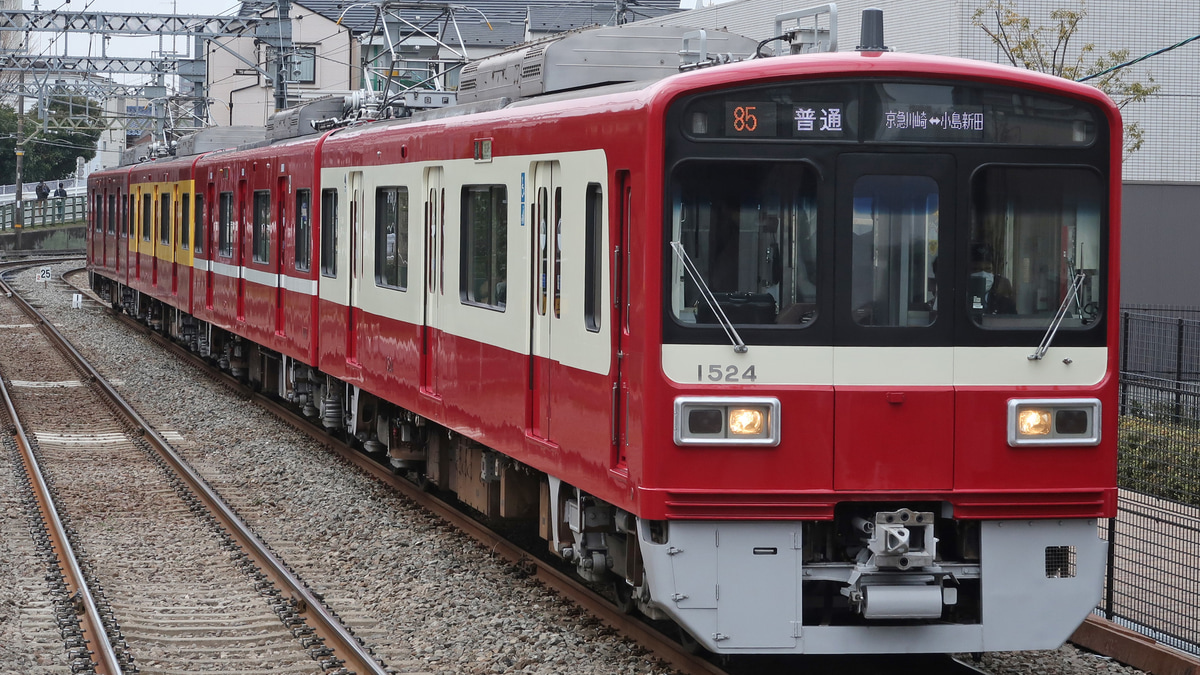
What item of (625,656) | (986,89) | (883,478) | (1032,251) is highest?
(986,89)

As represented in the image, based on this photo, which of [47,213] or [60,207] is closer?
[60,207]

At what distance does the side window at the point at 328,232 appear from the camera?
43.0ft

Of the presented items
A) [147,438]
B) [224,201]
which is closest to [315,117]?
[224,201]

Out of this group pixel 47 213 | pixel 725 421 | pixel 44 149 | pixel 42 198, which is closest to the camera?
pixel 725 421

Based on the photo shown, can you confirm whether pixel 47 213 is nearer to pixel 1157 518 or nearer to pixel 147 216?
pixel 147 216

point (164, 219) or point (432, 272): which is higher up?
point (164, 219)

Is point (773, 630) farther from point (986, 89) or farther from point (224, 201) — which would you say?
point (224, 201)

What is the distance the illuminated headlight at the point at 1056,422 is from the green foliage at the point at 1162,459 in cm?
292

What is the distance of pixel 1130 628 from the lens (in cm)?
755

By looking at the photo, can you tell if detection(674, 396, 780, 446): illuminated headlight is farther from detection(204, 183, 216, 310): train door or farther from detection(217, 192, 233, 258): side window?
detection(204, 183, 216, 310): train door

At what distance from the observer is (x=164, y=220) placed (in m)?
23.3

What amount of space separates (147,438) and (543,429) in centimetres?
815

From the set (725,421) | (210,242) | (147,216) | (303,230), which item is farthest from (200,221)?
(725,421)

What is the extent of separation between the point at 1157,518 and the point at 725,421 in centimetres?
280
